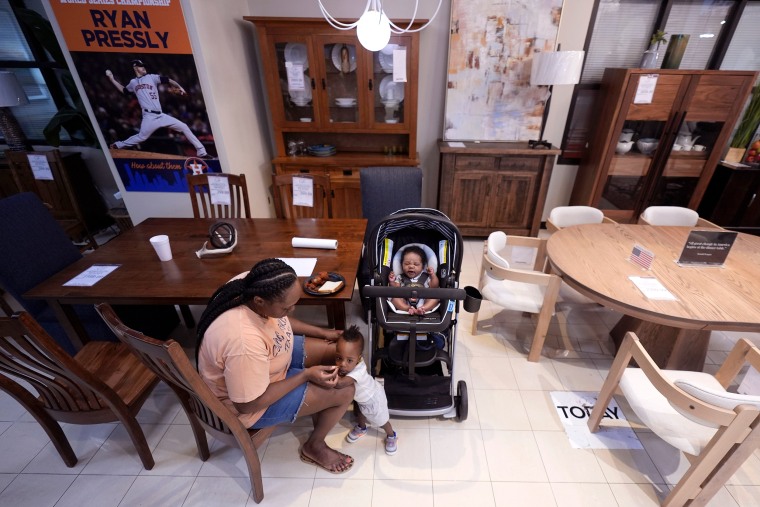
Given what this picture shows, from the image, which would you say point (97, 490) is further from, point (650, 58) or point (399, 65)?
point (650, 58)

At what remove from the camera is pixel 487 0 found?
3.07 m

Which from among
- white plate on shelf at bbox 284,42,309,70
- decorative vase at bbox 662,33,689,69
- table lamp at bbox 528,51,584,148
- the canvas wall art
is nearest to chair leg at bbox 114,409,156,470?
white plate on shelf at bbox 284,42,309,70

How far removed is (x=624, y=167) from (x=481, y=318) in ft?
7.78

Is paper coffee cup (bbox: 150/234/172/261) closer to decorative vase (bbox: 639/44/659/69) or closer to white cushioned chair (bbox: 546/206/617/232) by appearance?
white cushioned chair (bbox: 546/206/617/232)

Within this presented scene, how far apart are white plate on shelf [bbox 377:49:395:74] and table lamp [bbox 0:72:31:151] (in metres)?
3.28

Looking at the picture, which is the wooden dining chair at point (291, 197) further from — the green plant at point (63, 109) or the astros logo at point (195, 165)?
the green plant at point (63, 109)

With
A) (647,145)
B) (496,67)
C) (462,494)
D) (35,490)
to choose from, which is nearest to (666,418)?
(462,494)

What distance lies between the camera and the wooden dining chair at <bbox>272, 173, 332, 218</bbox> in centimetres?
245

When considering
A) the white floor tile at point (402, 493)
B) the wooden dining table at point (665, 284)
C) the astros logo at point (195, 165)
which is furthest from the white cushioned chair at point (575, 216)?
the astros logo at point (195, 165)

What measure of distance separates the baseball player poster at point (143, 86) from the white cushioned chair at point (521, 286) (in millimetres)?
2458

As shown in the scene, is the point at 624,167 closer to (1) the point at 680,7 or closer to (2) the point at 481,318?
(1) the point at 680,7

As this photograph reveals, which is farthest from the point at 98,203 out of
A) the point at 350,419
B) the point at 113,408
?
the point at 350,419

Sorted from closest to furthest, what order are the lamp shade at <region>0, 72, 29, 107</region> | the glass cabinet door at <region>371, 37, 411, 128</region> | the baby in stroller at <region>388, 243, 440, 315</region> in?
the baby in stroller at <region>388, 243, 440, 315</region> < the lamp shade at <region>0, 72, 29, 107</region> < the glass cabinet door at <region>371, 37, 411, 128</region>

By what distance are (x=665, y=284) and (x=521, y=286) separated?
75 centimetres
